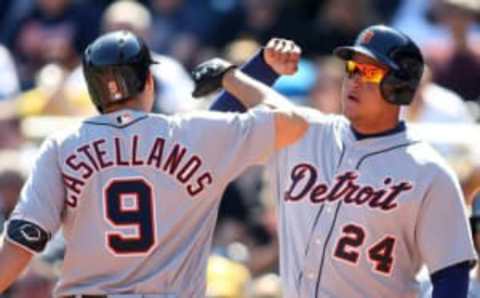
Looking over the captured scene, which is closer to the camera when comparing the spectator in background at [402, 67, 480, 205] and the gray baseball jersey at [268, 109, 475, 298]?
the gray baseball jersey at [268, 109, 475, 298]

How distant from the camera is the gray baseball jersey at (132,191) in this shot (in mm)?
6000

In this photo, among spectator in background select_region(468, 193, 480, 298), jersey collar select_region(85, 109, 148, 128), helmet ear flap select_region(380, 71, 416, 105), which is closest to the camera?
jersey collar select_region(85, 109, 148, 128)

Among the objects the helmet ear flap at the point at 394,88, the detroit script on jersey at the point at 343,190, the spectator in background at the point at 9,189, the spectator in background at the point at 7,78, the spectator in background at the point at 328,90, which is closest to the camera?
the detroit script on jersey at the point at 343,190

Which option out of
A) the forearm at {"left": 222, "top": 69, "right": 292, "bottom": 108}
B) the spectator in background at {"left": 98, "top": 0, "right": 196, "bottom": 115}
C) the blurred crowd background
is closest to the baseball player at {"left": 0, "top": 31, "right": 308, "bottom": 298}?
the forearm at {"left": 222, "top": 69, "right": 292, "bottom": 108}

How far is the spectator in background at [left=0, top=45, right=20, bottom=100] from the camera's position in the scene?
1083 centimetres

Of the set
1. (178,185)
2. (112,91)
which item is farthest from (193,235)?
(112,91)

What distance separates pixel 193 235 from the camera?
20.1ft

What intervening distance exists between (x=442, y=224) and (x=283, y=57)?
863mm

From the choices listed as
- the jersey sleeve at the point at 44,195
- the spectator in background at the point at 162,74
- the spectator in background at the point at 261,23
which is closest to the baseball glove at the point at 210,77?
the jersey sleeve at the point at 44,195

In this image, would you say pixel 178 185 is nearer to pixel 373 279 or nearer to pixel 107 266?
pixel 107 266

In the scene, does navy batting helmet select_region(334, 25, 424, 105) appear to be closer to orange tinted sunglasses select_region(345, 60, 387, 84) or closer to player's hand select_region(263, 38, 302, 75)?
orange tinted sunglasses select_region(345, 60, 387, 84)

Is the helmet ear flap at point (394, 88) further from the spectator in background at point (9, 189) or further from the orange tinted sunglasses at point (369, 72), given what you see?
the spectator in background at point (9, 189)

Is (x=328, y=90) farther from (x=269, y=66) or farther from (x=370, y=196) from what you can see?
(x=370, y=196)

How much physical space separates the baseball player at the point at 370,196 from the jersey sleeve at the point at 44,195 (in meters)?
0.86
